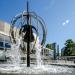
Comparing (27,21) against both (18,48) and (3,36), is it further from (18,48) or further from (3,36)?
(3,36)

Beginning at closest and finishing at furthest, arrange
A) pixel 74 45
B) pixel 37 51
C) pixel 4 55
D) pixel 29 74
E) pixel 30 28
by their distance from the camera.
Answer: pixel 29 74 < pixel 30 28 < pixel 37 51 < pixel 4 55 < pixel 74 45

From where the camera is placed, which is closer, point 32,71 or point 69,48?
point 32,71

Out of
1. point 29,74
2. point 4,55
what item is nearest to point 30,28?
point 29,74

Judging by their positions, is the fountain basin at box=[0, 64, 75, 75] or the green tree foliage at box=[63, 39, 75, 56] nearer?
the fountain basin at box=[0, 64, 75, 75]

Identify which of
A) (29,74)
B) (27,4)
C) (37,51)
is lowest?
(29,74)

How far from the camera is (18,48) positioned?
36.8 meters

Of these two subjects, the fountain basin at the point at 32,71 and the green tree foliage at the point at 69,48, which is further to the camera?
the green tree foliage at the point at 69,48

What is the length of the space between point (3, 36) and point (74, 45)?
115 ft

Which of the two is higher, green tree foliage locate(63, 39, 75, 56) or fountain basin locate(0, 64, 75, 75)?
green tree foliage locate(63, 39, 75, 56)

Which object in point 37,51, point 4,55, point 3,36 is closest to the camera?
point 37,51

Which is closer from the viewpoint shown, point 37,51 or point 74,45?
point 37,51

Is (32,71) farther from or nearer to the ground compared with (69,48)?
nearer to the ground

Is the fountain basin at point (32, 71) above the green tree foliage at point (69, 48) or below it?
below

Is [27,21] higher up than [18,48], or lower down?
higher up
